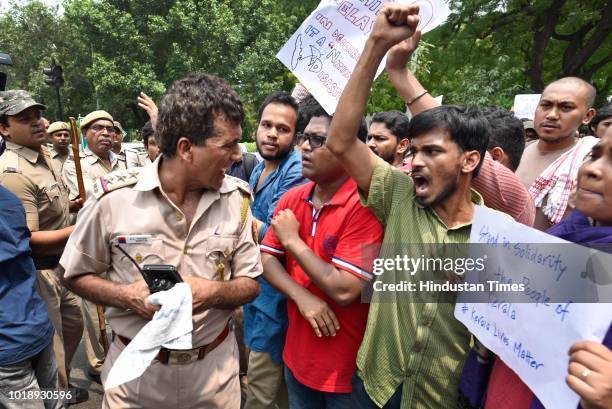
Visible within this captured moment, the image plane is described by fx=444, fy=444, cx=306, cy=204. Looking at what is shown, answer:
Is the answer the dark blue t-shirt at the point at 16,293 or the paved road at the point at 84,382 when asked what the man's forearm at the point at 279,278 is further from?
the paved road at the point at 84,382

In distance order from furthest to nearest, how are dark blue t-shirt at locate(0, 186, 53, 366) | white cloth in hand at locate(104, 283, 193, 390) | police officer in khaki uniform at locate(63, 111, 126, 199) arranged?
police officer in khaki uniform at locate(63, 111, 126, 199)
dark blue t-shirt at locate(0, 186, 53, 366)
white cloth in hand at locate(104, 283, 193, 390)

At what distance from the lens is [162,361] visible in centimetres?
182

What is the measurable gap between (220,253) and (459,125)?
1.13 metres

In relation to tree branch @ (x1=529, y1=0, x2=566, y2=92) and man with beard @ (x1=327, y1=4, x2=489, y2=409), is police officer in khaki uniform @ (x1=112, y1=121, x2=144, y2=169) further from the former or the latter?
tree branch @ (x1=529, y1=0, x2=566, y2=92)

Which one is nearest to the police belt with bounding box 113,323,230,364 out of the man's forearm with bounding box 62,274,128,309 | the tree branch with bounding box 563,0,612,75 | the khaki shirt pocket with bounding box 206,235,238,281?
the man's forearm with bounding box 62,274,128,309

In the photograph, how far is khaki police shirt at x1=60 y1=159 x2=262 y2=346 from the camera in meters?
1.75

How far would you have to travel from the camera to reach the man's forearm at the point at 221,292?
66.7 inches

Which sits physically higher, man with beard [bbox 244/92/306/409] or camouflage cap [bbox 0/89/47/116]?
camouflage cap [bbox 0/89/47/116]

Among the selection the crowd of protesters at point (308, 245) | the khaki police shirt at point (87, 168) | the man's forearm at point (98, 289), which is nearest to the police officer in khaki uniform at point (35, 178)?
the crowd of protesters at point (308, 245)

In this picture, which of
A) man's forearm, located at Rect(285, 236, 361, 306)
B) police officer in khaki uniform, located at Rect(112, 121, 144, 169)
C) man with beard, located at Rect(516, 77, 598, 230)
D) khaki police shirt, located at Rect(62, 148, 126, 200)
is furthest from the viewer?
police officer in khaki uniform, located at Rect(112, 121, 144, 169)

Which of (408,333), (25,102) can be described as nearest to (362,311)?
(408,333)

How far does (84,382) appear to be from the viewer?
13.3ft

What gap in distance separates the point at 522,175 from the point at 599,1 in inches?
513

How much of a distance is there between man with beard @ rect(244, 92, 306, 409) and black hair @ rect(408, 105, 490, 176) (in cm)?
97
